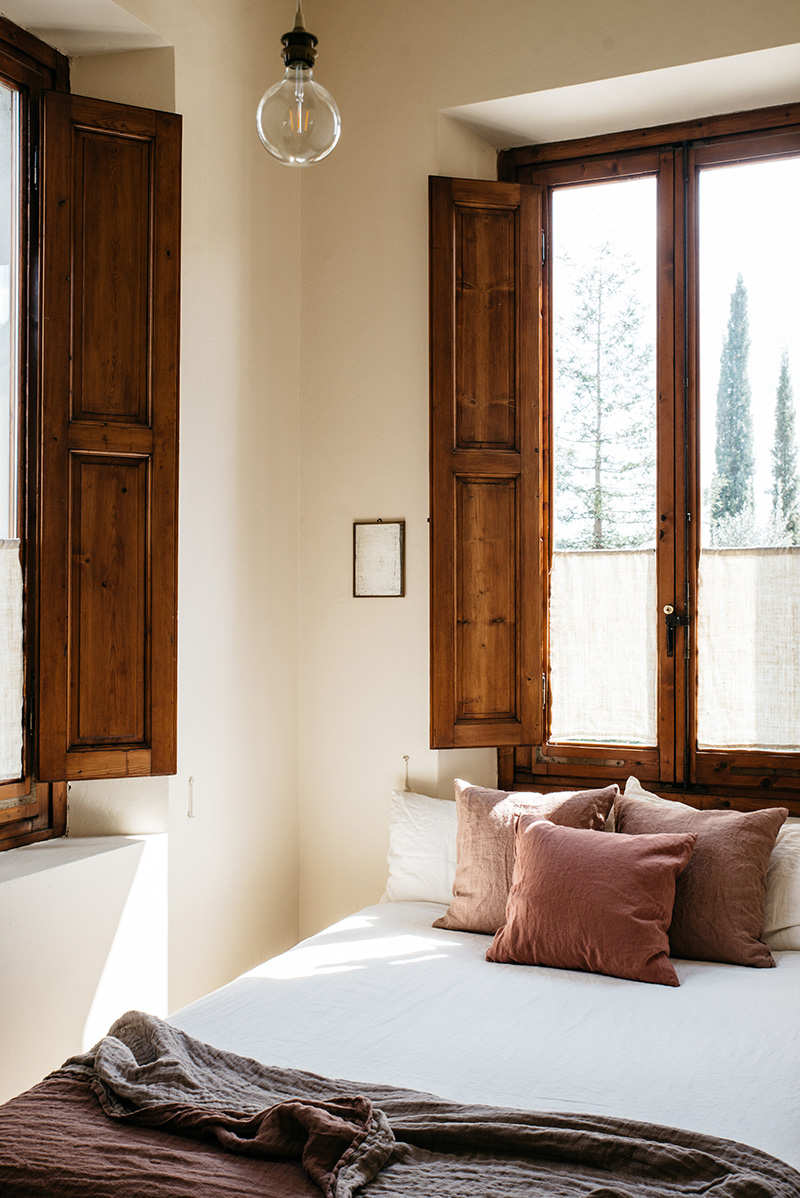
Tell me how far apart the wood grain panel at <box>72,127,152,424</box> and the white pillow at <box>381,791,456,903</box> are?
58.0 inches

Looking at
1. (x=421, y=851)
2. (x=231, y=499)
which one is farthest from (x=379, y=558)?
(x=421, y=851)

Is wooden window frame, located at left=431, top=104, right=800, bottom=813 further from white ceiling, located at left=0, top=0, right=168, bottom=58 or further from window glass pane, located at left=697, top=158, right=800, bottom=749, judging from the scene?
white ceiling, located at left=0, top=0, right=168, bottom=58

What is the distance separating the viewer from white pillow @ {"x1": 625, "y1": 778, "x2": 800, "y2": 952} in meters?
2.63

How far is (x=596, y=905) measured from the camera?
2.47 meters

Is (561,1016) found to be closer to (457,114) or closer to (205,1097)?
(205,1097)

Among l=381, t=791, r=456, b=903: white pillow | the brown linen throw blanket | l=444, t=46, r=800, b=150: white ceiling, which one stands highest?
l=444, t=46, r=800, b=150: white ceiling

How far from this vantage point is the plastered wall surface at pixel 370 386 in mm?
3391

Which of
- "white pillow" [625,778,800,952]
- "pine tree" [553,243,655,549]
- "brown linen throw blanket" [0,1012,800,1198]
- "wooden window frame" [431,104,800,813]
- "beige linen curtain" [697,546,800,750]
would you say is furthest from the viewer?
"pine tree" [553,243,655,549]

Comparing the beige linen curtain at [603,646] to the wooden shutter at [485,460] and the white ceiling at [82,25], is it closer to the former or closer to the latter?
the wooden shutter at [485,460]

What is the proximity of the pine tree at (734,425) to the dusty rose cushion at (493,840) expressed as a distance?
3.39ft

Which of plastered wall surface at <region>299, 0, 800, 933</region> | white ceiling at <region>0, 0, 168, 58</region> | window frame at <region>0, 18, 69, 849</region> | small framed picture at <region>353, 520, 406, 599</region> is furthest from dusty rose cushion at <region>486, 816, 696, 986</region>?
white ceiling at <region>0, 0, 168, 58</region>

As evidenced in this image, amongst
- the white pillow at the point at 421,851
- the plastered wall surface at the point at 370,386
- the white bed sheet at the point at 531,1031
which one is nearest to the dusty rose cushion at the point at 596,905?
the white bed sheet at the point at 531,1031

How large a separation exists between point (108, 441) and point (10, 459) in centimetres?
26

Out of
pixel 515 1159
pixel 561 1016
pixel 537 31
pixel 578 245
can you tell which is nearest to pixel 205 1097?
pixel 515 1159
